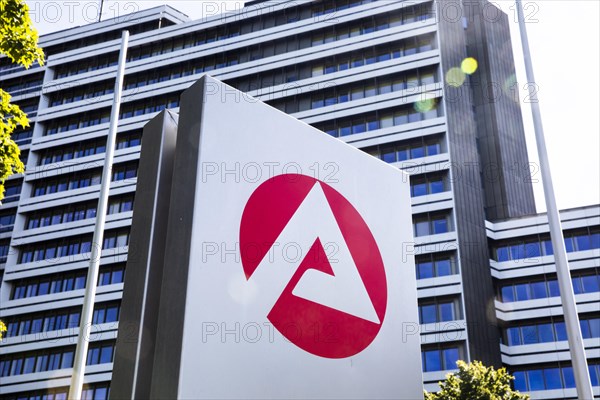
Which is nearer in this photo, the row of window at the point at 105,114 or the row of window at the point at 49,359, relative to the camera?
the row of window at the point at 49,359

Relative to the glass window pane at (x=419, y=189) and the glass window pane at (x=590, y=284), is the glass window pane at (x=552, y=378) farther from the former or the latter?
the glass window pane at (x=419, y=189)

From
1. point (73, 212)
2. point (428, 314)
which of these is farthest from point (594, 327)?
point (73, 212)

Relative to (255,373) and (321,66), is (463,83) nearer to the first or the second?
(321,66)

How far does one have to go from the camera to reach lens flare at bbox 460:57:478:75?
5053 centimetres

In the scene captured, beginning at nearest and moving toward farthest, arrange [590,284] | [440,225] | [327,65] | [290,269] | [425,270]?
1. [290,269]
2. [590,284]
3. [425,270]
4. [440,225]
5. [327,65]

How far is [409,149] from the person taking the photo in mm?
45438

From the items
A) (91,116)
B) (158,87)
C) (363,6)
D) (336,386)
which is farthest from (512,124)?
(336,386)

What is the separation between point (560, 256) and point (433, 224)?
115ft

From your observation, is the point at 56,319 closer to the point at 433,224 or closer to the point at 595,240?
the point at 433,224

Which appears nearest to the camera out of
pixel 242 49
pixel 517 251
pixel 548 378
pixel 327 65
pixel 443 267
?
pixel 548 378

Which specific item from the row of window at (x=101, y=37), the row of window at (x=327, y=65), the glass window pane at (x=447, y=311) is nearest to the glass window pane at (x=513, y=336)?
the glass window pane at (x=447, y=311)

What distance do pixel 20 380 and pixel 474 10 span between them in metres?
49.8

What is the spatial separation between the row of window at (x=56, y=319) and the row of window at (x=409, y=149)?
21.8 meters

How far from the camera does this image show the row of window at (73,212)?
2005 inches
